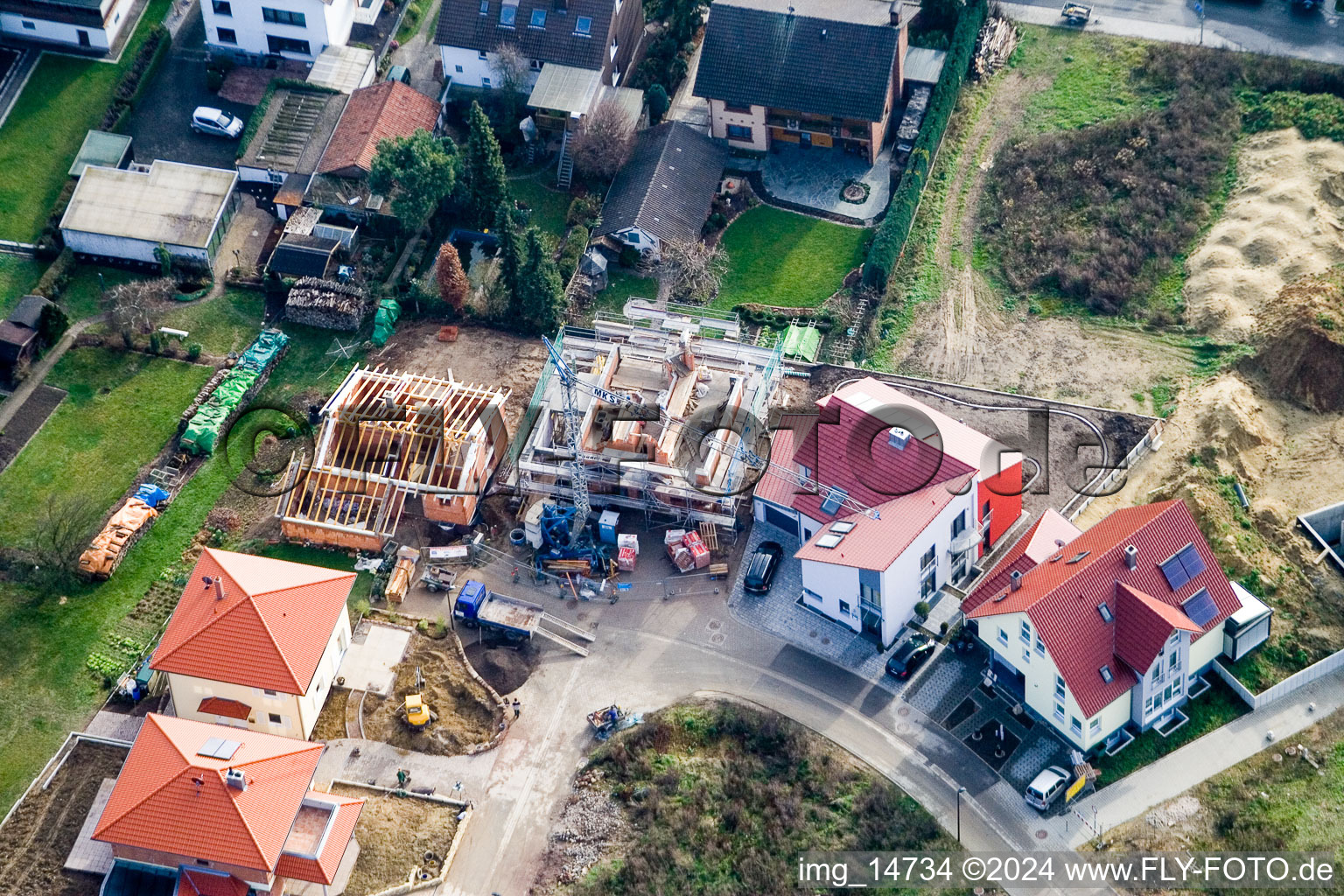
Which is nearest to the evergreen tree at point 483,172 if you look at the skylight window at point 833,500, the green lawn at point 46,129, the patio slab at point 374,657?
the green lawn at point 46,129

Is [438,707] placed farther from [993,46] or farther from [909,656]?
[993,46]

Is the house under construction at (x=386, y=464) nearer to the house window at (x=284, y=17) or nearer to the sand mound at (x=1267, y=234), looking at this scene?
the house window at (x=284, y=17)

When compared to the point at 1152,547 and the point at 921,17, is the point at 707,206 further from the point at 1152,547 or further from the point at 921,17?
the point at 1152,547

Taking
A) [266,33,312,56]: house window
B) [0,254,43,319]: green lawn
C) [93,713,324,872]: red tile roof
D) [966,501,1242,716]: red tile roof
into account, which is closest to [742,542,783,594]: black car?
[966,501,1242,716]: red tile roof

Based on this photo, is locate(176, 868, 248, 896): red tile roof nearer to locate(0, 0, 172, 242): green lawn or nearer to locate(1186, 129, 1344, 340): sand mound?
locate(0, 0, 172, 242): green lawn

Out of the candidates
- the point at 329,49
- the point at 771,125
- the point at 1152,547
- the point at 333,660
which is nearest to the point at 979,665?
the point at 1152,547

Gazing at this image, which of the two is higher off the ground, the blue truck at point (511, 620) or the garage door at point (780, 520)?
the garage door at point (780, 520)
